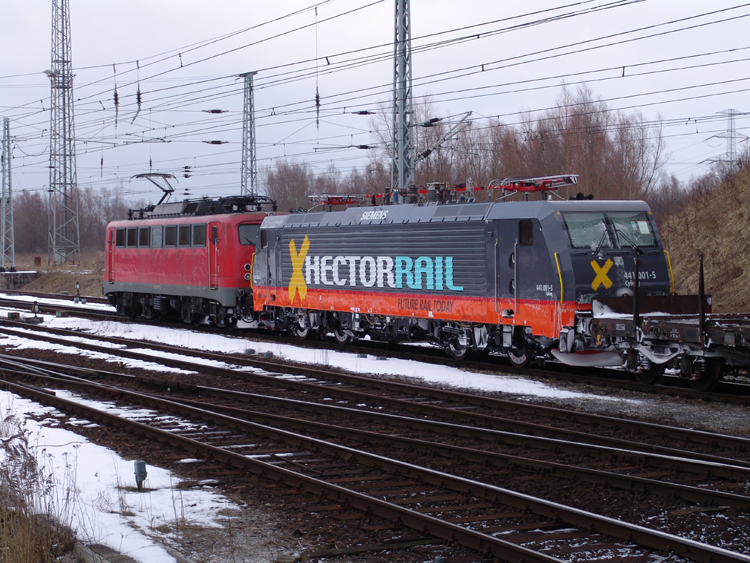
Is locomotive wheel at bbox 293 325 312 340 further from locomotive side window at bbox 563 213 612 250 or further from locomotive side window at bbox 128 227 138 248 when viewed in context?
locomotive side window at bbox 563 213 612 250

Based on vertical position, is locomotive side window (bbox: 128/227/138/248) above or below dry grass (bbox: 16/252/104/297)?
above

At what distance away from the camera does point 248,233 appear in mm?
23766

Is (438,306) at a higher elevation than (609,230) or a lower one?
lower

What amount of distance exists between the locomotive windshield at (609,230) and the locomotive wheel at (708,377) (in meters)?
2.87

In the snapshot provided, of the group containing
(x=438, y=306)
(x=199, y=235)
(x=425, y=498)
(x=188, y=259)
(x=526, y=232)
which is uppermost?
(x=199, y=235)

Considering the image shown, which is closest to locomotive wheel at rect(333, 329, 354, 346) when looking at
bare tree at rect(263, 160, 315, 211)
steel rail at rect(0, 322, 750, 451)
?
steel rail at rect(0, 322, 750, 451)

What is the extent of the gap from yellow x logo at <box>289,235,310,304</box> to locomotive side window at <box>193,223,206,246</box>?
387 centimetres

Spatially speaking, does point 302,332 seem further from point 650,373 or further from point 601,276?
point 650,373

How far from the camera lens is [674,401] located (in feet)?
41.2

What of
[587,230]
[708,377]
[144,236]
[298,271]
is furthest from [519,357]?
[144,236]

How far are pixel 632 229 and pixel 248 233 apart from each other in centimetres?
1174

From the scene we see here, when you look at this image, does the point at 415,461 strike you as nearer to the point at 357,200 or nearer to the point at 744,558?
the point at 744,558

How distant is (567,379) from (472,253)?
309 centimetres

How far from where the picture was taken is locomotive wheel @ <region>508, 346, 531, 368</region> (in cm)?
1593
